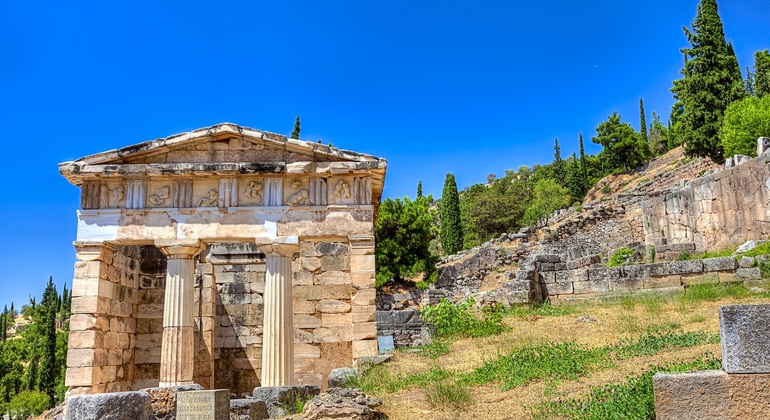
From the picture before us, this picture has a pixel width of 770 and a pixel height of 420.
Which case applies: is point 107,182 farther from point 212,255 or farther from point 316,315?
point 316,315

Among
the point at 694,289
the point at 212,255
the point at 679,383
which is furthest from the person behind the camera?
the point at 212,255

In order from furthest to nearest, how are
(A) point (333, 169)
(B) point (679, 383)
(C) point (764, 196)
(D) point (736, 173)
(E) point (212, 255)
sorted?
(D) point (736, 173)
(C) point (764, 196)
(E) point (212, 255)
(A) point (333, 169)
(B) point (679, 383)

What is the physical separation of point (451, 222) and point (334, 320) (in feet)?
130

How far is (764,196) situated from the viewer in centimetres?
1922

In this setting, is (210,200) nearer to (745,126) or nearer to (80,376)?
(80,376)

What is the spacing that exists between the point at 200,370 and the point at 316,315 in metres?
3.29

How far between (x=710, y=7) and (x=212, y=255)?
1342 inches

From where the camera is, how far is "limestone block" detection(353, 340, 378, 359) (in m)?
13.9

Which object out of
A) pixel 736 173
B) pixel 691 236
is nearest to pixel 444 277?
pixel 691 236

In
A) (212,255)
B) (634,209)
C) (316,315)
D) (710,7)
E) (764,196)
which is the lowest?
(316,315)

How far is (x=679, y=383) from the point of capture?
21.4 feet

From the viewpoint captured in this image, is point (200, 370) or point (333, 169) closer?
point (333, 169)

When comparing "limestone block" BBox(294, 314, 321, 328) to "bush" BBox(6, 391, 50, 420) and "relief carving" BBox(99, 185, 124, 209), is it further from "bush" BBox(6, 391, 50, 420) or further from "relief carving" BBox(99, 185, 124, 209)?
"bush" BBox(6, 391, 50, 420)

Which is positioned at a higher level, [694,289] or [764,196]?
[764,196]
